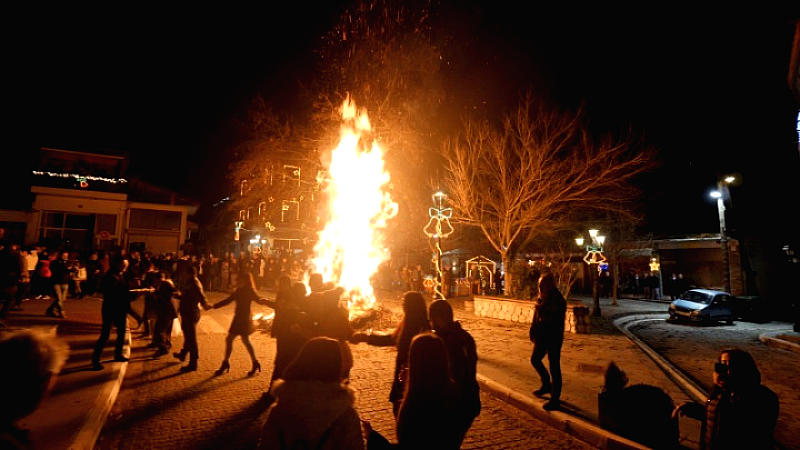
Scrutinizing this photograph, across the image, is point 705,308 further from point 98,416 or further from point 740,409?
point 98,416

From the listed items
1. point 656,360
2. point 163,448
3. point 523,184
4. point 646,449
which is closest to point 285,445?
point 163,448

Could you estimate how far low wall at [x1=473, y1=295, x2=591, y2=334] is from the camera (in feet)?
41.4

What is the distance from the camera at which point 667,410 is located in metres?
4.49

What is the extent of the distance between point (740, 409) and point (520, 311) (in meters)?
11.1

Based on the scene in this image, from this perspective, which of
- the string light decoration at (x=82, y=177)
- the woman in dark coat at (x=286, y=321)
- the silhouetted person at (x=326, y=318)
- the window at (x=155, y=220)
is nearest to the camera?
the silhouetted person at (x=326, y=318)

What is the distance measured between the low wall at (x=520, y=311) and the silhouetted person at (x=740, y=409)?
25.9 feet

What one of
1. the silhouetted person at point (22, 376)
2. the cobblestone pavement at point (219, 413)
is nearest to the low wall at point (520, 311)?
the cobblestone pavement at point (219, 413)

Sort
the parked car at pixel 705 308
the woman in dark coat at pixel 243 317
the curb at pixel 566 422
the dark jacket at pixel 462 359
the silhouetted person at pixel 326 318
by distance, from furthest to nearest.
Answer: the parked car at pixel 705 308
the woman in dark coat at pixel 243 317
the silhouetted person at pixel 326 318
the curb at pixel 566 422
the dark jacket at pixel 462 359

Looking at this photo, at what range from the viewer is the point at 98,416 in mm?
4895

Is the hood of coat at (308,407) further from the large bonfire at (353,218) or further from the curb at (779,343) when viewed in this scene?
the curb at (779,343)

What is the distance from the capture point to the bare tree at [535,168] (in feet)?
51.2

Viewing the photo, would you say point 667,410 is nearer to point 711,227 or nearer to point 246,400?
point 246,400

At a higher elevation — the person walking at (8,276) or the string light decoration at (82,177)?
the string light decoration at (82,177)

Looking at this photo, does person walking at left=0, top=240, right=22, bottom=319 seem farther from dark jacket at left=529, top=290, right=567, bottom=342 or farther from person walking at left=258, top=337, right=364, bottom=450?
dark jacket at left=529, top=290, right=567, bottom=342
